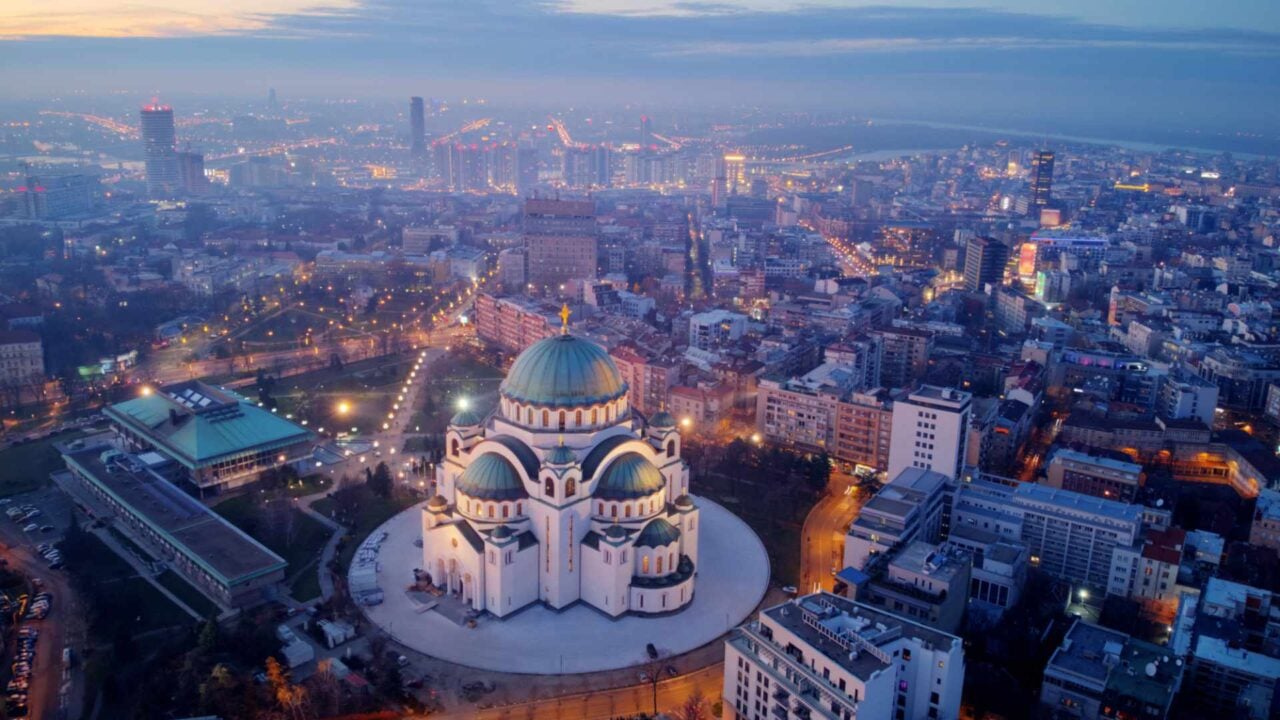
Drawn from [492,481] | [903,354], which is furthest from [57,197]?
[492,481]

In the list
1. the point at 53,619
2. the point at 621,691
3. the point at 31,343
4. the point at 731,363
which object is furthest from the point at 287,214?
the point at 621,691

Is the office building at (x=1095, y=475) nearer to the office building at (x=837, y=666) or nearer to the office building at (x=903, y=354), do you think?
the office building at (x=903, y=354)

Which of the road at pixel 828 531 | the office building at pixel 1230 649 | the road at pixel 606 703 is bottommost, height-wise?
the road at pixel 606 703

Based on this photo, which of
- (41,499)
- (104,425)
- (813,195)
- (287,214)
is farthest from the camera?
(813,195)

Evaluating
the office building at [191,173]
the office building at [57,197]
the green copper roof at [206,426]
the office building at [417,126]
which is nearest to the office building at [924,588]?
the green copper roof at [206,426]

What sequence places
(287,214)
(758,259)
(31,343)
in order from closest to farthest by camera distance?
(31,343)
(758,259)
(287,214)

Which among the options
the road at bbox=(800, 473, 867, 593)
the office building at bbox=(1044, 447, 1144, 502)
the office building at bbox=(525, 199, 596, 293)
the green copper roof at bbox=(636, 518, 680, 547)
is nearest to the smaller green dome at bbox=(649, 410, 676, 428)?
the green copper roof at bbox=(636, 518, 680, 547)

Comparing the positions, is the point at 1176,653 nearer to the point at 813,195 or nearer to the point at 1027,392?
the point at 1027,392

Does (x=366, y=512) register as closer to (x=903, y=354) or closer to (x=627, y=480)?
(x=627, y=480)
